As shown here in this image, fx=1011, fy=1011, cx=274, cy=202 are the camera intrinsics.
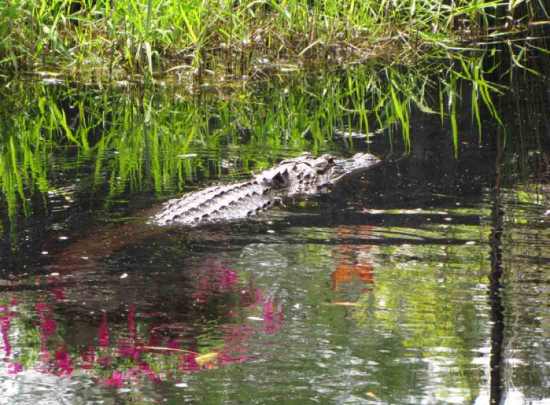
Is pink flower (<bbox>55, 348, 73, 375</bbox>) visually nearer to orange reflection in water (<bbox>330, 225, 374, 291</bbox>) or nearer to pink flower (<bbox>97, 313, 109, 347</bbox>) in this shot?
pink flower (<bbox>97, 313, 109, 347</bbox>)

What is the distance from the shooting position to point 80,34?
29.7 feet

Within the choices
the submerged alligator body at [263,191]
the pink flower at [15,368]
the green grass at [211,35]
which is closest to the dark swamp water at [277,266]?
the pink flower at [15,368]

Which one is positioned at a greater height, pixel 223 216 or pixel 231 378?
pixel 223 216

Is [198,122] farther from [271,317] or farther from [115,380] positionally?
[115,380]

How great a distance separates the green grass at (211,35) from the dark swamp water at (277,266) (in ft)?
4.18

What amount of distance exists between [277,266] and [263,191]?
142 cm

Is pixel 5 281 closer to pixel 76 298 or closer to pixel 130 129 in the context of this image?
pixel 76 298

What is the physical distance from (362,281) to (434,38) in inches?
255

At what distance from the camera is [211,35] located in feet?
29.6

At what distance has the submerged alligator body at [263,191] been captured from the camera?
504 centimetres

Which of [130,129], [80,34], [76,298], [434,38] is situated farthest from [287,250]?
[434,38]

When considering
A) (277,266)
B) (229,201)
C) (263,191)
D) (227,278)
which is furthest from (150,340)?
(263,191)

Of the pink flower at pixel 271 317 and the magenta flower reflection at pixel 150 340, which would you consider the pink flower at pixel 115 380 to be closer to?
the magenta flower reflection at pixel 150 340

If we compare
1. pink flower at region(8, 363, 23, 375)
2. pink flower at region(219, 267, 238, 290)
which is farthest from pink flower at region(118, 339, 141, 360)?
pink flower at region(219, 267, 238, 290)
